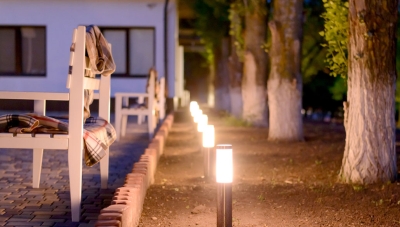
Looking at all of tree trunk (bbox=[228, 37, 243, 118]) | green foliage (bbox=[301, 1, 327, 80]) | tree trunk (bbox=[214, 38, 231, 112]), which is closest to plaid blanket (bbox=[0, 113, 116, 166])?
tree trunk (bbox=[228, 37, 243, 118])

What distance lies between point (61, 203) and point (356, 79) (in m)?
3.31

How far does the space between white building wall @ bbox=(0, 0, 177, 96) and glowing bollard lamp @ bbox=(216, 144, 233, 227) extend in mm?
16319

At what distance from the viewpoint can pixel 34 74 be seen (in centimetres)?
2052

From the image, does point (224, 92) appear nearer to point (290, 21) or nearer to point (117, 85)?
point (117, 85)

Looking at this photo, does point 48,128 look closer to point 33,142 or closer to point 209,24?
point 33,142

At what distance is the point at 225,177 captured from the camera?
4.07 m

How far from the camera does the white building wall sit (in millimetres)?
20312

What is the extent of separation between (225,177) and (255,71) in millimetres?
12130

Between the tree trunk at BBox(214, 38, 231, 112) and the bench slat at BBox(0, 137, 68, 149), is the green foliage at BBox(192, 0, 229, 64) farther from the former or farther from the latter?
the bench slat at BBox(0, 137, 68, 149)

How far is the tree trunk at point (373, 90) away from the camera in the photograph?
21.9 feet

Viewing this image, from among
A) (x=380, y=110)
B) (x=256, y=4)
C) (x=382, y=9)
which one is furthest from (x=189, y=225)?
(x=256, y=4)

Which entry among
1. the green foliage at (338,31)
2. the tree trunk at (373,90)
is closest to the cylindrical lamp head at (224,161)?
the tree trunk at (373,90)

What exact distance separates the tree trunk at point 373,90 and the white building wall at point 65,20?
13.9 metres

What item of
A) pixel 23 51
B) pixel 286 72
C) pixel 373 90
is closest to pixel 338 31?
pixel 373 90
